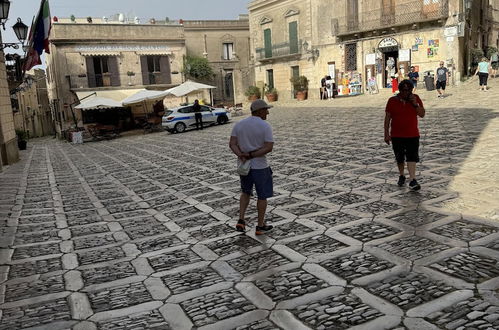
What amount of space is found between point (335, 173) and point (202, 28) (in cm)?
3005

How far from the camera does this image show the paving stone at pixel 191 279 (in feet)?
12.1

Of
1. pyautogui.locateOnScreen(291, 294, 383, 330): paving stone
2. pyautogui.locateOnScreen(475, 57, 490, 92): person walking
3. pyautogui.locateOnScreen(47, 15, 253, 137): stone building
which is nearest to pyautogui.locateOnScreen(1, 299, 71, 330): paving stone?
pyautogui.locateOnScreen(291, 294, 383, 330): paving stone

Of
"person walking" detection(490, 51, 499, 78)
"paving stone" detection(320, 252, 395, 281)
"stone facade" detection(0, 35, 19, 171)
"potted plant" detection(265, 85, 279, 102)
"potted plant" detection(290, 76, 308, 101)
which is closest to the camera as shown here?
"paving stone" detection(320, 252, 395, 281)

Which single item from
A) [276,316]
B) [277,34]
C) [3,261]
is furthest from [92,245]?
[277,34]

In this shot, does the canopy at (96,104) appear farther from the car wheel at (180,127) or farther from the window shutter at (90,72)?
the window shutter at (90,72)

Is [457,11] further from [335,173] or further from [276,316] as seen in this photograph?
[276,316]

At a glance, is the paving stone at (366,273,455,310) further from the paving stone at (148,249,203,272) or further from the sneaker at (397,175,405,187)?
the sneaker at (397,175,405,187)

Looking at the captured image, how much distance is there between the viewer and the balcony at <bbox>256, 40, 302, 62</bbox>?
30794 mm

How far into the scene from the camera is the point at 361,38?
26.9 m

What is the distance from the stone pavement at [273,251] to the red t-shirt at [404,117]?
32.4 inches

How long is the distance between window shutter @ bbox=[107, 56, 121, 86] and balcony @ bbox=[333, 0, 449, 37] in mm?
14830

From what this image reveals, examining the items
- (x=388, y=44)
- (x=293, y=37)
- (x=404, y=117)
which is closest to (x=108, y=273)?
(x=404, y=117)

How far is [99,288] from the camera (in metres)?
3.80

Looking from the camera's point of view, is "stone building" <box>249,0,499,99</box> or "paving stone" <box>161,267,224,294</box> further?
"stone building" <box>249,0,499,99</box>
